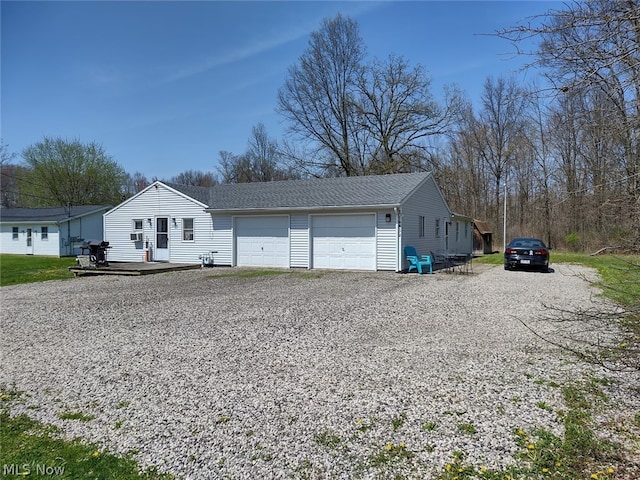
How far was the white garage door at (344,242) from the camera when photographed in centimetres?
1570

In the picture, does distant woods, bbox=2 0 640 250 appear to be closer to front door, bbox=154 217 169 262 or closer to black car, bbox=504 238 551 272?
black car, bbox=504 238 551 272

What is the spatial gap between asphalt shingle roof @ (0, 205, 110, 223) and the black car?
27.9 metres

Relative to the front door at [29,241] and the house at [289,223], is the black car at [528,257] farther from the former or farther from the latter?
the front door at [29,241]

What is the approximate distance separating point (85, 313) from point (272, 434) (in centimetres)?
675

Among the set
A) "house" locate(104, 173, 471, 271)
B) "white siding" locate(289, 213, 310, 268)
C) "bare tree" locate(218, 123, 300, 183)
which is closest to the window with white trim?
"house" locate(104, 173, 471, 271)

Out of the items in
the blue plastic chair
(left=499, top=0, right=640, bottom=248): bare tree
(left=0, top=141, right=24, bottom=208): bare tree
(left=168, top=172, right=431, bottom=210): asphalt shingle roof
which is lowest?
the blue plastic chair

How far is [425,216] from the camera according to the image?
1817 cm

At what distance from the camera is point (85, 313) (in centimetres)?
818

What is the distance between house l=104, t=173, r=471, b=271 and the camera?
1564 centimetres

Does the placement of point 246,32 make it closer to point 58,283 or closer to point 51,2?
point 51,2

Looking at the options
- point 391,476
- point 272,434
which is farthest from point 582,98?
point 272,434

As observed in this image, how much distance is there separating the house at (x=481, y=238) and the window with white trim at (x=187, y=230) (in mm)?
19804

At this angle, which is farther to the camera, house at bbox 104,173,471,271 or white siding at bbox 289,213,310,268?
white siding at bbox 289,213,310,268

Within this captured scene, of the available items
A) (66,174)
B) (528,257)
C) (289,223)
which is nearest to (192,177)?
(66,174)
